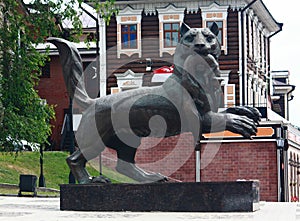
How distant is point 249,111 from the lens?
1102cm

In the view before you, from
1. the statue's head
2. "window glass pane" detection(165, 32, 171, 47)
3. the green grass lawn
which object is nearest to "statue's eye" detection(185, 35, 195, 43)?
the statue's head

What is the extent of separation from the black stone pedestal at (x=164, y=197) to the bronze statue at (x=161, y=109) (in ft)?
1.24

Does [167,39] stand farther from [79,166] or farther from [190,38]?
[190,38]

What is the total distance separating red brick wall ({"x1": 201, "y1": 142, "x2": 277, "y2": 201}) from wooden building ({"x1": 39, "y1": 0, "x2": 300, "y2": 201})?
0.12 feet

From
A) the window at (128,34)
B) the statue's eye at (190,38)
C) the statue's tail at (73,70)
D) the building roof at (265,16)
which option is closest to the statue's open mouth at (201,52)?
the statue's eye at (190,38)

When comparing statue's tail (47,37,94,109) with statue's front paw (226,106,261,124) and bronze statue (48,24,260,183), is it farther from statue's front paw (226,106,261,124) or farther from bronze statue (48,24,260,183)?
statue's front paw (226,106,261,124)

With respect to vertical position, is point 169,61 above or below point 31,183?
above

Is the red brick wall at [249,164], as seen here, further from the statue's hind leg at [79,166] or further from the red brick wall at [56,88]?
the statue's hind leg at [79,166]

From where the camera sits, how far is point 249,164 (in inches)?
1135

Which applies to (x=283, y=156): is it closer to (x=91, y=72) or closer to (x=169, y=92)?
(x=91, y=72)

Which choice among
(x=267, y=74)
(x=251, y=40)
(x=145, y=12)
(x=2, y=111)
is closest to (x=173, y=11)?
(x=145, y=12)

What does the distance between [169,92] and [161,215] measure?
1.82 meters

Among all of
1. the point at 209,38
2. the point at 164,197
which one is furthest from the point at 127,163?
the point at 209,38

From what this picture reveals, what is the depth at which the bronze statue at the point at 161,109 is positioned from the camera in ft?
34.9
